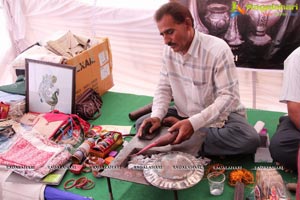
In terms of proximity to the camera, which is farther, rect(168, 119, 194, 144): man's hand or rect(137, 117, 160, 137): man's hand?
rect(137, 117, 160, 137): man's hand

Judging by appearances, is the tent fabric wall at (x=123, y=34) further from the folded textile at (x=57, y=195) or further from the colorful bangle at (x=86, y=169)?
the folded textile at (x=57, y=195)

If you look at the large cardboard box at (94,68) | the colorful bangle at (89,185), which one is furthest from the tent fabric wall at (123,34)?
the colorful bangle at (89,185)

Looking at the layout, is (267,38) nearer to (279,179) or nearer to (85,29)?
(279,179)

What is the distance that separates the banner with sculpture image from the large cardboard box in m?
0.76

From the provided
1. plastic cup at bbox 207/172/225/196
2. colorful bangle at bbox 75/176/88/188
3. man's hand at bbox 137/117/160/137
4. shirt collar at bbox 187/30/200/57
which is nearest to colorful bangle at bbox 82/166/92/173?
colorful bangle at bbox 75/176/88/188

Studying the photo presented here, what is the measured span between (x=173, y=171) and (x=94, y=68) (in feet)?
4.37

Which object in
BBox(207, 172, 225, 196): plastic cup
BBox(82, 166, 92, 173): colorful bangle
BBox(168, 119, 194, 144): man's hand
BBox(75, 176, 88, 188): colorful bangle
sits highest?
BBox(168, 119, 194, 144): man's hand

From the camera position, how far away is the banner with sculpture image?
8.01 feet

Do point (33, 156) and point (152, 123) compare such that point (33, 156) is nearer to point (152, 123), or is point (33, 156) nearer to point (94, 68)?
point (152, 123)

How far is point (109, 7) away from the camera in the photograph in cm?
316

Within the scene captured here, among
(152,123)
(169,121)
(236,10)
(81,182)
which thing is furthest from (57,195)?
(236,10)

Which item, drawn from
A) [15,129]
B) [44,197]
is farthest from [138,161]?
[15,129]

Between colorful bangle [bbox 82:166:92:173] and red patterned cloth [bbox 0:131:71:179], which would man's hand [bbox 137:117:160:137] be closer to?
colorful bangle [bbox 82:166:92:173]

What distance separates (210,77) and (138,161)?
0.61 meters
